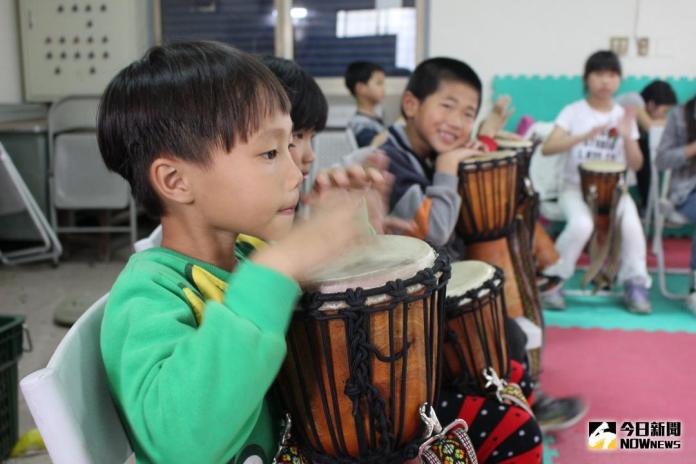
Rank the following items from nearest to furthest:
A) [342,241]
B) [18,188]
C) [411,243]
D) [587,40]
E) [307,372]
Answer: [342,241] → [307,372] → [411,243] → [18,188] → [587,40]

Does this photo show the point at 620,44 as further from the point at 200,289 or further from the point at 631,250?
the point at 200,289

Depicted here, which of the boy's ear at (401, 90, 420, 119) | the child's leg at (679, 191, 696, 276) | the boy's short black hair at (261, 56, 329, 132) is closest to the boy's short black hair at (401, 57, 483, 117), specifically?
the boy's ear at (401, 90, 420, 119)

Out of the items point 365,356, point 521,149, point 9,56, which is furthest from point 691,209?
point 9,56

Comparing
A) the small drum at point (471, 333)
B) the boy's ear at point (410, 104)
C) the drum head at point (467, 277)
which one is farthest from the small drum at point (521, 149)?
the small drum at point (471, 333)

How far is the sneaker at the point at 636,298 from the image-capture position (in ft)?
10.7

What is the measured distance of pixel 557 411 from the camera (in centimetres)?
213

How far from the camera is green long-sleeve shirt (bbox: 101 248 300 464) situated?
0.72 m

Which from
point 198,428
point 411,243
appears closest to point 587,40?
point 411,243

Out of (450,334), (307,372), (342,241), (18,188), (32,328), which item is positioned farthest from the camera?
(18,188)

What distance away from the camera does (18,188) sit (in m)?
3.90

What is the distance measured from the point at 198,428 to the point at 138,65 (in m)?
0.48

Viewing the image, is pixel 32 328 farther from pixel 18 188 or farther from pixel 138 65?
pixel 138 65

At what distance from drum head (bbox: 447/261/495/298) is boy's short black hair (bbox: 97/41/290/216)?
0.69 m

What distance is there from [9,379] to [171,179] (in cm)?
126
